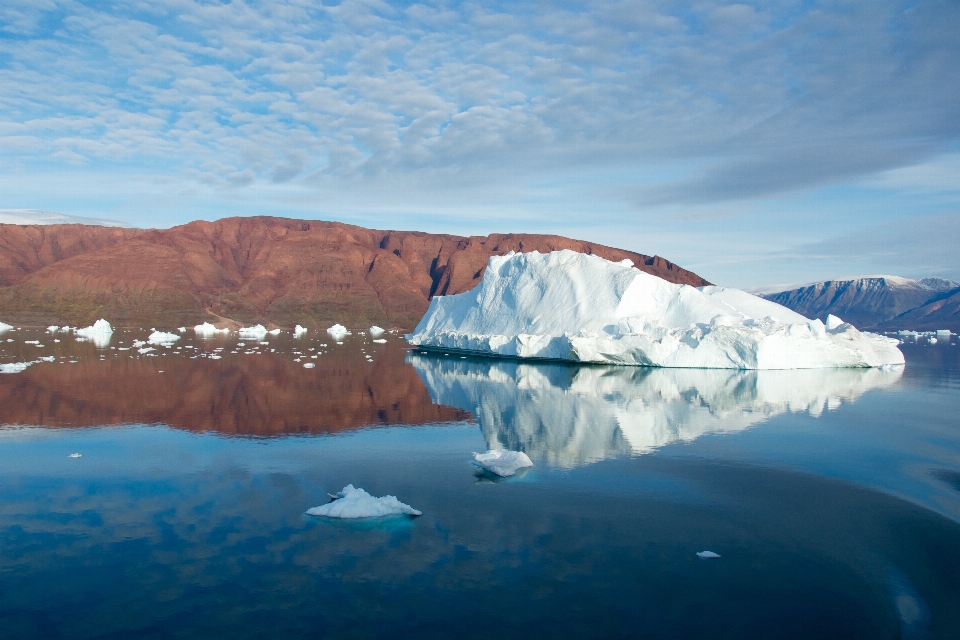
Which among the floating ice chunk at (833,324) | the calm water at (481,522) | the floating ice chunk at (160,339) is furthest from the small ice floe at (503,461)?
the floating ice chunk at (160,339)

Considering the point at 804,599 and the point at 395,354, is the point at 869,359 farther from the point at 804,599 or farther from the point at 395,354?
the point at 804,599

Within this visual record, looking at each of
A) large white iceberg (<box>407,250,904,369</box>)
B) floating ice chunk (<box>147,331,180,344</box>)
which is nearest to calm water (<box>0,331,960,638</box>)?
large white iceberg (<box>407,250,904,369</box>)

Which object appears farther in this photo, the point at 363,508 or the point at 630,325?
the point at 630,325

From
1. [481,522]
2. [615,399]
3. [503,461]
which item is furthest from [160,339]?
[481,522]

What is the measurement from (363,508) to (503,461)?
302 cm

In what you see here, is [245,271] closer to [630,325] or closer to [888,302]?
[630,325]

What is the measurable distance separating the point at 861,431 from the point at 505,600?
11.7m

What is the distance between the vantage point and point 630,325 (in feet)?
91.2

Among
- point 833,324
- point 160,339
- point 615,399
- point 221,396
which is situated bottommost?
point 160,339

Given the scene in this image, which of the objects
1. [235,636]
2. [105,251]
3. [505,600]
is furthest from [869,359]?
[105,251]

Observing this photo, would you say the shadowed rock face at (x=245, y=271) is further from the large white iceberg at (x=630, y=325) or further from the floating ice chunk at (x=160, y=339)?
the large white iceberg at (x=630, y=325)

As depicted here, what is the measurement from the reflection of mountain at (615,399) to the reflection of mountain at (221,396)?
70.9 inches

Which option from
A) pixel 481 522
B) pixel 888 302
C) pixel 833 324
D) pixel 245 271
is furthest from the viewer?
pixel 888 302

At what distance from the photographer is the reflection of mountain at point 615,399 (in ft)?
43.0
